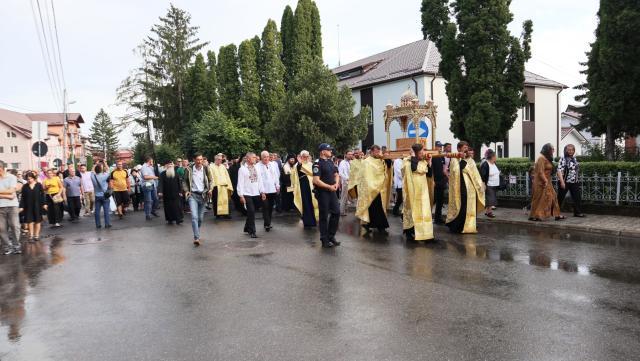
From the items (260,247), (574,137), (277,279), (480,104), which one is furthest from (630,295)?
(574,137)

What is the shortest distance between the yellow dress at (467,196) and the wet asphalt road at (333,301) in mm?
772

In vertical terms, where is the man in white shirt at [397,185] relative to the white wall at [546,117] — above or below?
below

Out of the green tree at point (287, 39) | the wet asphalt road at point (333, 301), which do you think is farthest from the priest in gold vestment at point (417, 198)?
the green tree at point (287, 39)

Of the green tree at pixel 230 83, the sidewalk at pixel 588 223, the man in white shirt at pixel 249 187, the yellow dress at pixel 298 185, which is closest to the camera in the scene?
the sidewalk at pixel 588 223

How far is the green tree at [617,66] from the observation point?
44.0 ft

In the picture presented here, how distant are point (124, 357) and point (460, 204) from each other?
7814 millimetres

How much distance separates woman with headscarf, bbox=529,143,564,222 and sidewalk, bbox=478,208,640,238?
0.62ft

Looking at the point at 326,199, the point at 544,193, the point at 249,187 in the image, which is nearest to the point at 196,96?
the point at 249,187

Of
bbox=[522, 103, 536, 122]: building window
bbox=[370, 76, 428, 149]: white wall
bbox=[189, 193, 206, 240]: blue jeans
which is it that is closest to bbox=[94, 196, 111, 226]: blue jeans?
bbox=[189, 193, 206, 240]: blue jeans

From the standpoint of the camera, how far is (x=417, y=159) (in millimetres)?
9836

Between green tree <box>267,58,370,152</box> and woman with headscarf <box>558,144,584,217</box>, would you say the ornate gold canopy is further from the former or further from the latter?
green tree <box>267,58,370,152</box>

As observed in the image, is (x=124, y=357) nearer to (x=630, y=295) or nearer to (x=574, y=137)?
(x=630, y=295)

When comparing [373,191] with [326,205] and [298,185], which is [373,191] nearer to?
[326,205]

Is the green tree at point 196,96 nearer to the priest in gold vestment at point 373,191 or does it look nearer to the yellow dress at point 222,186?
the yellow dress at point 222,186
